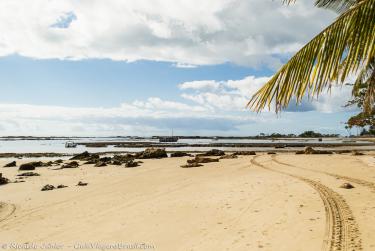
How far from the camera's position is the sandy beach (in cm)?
625

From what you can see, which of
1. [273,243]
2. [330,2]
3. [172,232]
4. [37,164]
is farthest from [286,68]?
[37,164]

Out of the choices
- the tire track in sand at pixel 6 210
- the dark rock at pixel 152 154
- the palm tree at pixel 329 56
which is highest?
the palm tree at pixel 329 56

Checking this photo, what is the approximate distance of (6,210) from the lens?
10.1 metres

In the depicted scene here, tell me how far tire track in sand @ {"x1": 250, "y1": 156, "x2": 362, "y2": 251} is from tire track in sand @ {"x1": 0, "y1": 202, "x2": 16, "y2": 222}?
25.5 feet

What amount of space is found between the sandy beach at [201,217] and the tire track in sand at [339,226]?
0.02 metres

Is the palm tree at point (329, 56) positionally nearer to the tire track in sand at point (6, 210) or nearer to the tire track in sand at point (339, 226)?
the tire track in sand at point (339, 226)

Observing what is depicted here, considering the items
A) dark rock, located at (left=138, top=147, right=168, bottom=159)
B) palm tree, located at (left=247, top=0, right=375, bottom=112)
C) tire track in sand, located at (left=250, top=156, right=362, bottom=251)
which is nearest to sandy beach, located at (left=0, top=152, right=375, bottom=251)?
tire track in sand, located at (left=250, top=156, right=362, bottom=251)

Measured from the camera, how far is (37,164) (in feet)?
82.7

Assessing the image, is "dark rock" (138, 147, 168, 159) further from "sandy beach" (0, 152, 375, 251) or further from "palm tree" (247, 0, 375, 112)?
"palm tree" (247, 0, 375, 112)

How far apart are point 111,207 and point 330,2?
24.7 feet

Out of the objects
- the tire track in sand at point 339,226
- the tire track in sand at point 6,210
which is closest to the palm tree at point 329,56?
the tire track in sand at point 339,226

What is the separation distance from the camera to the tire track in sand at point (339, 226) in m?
5.56

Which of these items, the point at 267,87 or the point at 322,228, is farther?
the point at 322,228

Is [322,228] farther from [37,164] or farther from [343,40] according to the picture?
[37,164]
